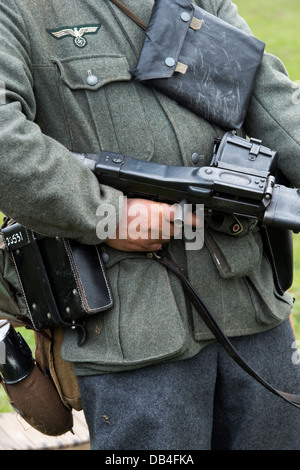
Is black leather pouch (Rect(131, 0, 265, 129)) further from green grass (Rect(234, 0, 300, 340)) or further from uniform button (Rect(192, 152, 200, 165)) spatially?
green grass (Rect(234, 0, 300, 340))

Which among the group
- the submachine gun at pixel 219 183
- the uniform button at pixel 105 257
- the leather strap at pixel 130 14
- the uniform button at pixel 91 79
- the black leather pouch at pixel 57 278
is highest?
the leather strap at pixel 130 14

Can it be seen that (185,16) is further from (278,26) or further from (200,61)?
(278,26)

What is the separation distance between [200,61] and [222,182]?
41 cm

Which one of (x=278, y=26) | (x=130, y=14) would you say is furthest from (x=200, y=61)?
(x=278, y=26)

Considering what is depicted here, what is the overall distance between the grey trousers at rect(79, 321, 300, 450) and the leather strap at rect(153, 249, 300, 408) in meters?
0.11

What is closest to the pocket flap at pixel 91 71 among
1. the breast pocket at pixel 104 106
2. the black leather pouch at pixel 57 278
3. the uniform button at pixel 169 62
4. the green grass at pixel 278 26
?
the breast pocket at pixel 104 106

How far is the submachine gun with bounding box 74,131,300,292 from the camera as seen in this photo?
6.98 feet

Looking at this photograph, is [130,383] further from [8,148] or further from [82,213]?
[8,148]

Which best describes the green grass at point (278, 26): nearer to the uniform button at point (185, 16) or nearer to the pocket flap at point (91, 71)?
the uniform button at point (185, 16)

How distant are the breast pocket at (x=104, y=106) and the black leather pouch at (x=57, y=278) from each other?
1.05 ft

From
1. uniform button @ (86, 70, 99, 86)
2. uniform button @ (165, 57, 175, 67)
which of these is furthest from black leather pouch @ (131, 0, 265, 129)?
uniform button @ (86, 70, 99, 86)

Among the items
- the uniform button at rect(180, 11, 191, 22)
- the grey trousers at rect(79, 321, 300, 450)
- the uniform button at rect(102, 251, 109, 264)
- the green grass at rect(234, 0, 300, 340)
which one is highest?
the uniform button at rect(180, 11, 191, 22)

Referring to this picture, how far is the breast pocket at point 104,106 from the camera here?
216 centimetres
